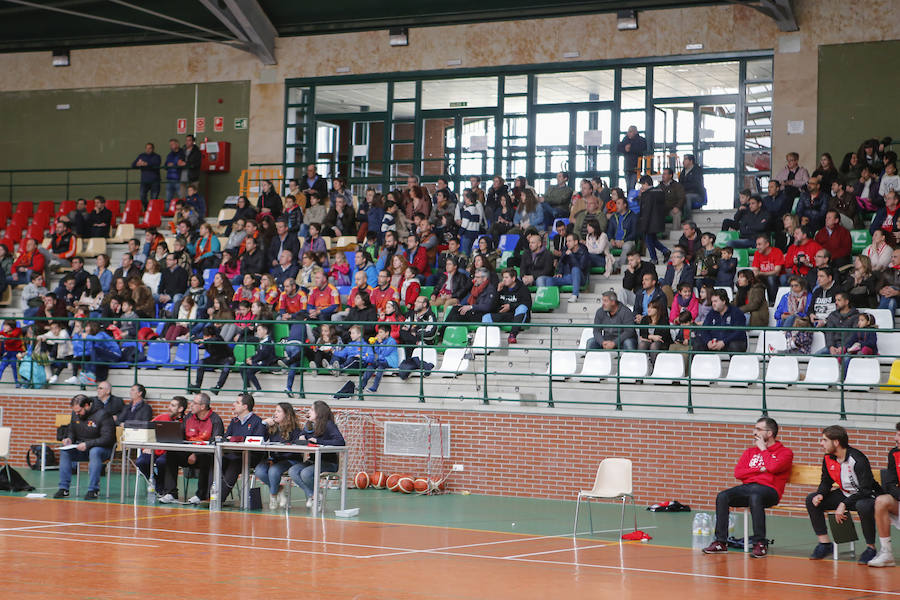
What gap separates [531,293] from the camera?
63.5 ft

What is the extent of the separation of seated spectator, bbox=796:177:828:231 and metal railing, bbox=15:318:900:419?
312 centimetres

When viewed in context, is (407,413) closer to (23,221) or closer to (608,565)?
(608,565)

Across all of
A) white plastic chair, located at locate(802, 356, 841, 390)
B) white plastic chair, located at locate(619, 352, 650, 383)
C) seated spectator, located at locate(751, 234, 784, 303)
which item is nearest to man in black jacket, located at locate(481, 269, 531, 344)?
white plastic chair, located at locate(619, 352, 650, 383)

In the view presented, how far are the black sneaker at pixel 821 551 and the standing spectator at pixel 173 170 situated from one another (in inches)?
732

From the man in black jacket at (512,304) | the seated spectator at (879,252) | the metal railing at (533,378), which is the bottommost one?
the metal railing at (533,378)

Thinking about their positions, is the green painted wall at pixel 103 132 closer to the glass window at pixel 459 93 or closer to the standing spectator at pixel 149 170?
the standing spectator at pixel 149 170

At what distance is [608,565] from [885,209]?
33.3ft

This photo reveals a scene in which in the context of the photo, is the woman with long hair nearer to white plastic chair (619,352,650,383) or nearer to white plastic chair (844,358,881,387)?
white plastic chair (619,352,650,383)

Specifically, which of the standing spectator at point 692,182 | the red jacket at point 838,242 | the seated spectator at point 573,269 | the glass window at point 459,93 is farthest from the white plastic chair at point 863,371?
the glass window at point 459,93

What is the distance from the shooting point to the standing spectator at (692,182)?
859 inches

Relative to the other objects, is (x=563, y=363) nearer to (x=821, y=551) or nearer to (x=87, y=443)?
(x=821, y=551)

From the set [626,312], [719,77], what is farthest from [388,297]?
[719,77]

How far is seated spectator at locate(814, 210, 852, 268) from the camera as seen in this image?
57.9 ft

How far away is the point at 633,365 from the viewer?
16016 millimetres
